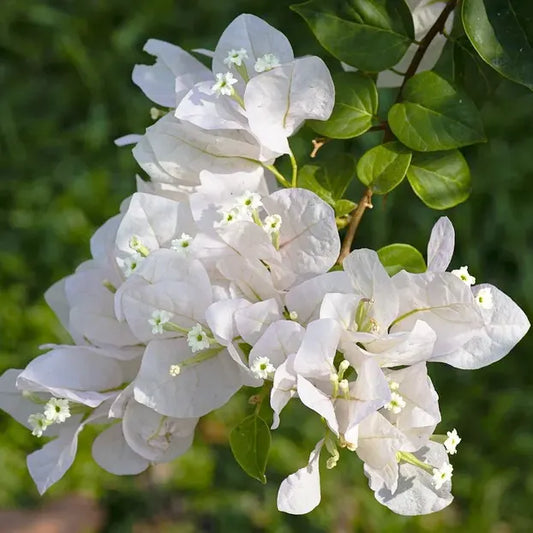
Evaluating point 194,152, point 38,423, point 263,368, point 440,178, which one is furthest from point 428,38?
point 38,423

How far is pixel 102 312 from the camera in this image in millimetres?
634

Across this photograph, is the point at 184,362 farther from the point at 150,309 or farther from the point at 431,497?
the point at 431,497

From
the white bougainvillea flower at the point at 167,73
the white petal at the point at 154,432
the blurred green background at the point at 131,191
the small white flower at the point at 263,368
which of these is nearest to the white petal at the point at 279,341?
the small white flower at the point at 263,368

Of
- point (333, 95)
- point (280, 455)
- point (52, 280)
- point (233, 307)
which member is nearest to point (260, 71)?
point (333, 95)

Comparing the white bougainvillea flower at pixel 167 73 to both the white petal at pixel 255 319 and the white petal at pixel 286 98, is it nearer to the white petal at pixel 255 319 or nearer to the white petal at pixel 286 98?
the white petal at pixel 286 98

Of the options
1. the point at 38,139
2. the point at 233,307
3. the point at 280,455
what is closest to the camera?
the point at 233,307

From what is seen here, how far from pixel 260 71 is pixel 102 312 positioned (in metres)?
0.21

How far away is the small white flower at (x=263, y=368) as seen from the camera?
1.75ft

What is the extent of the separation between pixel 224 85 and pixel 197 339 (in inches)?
7.0

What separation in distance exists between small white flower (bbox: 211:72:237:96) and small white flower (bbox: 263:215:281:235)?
0.09m

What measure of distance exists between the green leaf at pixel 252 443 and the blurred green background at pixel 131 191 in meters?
1.17

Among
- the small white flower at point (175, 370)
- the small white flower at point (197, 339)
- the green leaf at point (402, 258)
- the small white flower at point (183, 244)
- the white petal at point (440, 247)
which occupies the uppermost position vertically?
the white petal at point (440, 247)

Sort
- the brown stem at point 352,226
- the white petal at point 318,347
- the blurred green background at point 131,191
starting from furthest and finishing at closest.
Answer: the blurred green background at point 131,191 < the brown stem at point 352,226 < the white petal at point 318,347

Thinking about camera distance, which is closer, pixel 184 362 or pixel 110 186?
pixel 184 362
